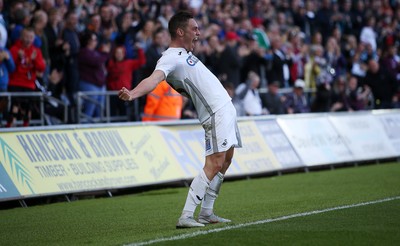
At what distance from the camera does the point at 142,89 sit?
29.2ft

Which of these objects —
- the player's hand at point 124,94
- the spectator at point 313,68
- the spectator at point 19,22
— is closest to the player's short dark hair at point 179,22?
the player's hand at point 124,94

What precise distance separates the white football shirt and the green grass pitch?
1341 mm

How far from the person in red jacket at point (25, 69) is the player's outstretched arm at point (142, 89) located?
7.80m

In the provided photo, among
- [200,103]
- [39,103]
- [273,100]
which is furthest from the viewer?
[273,100]

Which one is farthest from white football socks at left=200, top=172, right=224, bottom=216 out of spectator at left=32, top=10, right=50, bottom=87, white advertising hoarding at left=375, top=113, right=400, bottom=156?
white advertising hoarding at left=375, top=113, right=400, bottom=156

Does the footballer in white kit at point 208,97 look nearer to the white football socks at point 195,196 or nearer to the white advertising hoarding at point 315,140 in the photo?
the white football socks at point 195,196

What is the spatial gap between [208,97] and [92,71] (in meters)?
9.62

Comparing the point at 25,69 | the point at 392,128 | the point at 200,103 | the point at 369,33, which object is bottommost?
the point at 392,128

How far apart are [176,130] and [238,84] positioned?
6.11 meters

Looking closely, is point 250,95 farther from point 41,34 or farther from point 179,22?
point 179,22

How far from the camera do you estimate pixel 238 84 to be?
22516 millimetres

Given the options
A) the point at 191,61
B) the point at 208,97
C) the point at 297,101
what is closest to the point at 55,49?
the point at 297,101

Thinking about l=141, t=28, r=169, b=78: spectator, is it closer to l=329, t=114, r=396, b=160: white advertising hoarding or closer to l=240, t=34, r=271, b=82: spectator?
l=240, t=34, r=271, b=82: spectator

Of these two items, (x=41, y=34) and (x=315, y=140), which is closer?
(x=41, y=34)
